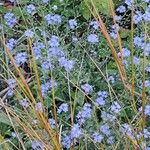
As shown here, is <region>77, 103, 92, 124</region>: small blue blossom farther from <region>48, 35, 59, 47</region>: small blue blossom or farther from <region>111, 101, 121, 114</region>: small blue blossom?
<region>48, 35, 59, 47</region>: small blue blossom

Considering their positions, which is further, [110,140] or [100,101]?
[100,101]

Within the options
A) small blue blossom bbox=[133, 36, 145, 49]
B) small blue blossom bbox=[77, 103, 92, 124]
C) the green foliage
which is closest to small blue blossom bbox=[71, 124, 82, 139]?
small blue blossom bbox=[77, 103, 92, 124]

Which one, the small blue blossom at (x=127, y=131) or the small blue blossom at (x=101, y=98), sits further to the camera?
the small blue blossom at (x=101, y=98)

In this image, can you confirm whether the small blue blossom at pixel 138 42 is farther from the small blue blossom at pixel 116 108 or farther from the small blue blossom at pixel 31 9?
the small blue blossom at pixel 31 9

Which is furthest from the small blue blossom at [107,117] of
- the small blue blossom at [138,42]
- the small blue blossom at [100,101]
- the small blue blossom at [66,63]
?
the small blue blossom at [138,42]

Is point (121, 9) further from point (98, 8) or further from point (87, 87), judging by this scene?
point (87, 87)

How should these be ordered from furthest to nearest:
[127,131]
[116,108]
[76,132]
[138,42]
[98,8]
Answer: [98,8] → [138,42] → [116,108] → [76,132] → [127,131]

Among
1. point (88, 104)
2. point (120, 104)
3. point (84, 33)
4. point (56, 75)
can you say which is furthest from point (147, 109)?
point (84, 33)

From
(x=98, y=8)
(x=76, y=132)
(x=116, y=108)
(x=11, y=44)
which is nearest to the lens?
(x=76, y=132)

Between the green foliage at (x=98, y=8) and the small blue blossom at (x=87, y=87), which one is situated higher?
the green foliage at (x=98, y=8)

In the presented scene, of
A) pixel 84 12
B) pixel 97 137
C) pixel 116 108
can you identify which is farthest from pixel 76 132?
pixel 84 12

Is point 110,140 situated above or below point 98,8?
below
